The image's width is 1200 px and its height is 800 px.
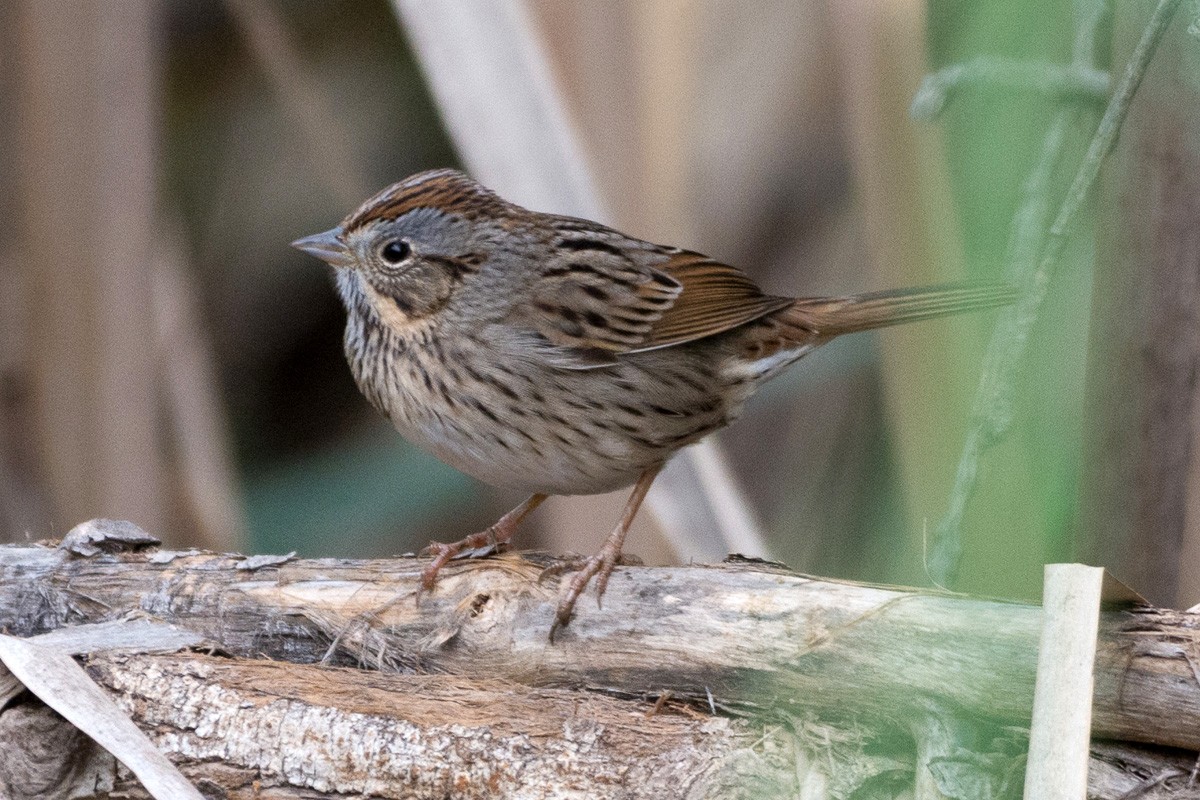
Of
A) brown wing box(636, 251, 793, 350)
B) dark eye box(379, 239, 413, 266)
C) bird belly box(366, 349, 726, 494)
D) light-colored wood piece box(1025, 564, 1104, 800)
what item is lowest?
light-colored wood piece box(1025, 564, 1104, 800)

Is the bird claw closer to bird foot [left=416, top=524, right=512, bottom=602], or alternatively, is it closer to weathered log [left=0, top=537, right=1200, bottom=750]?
weathered log [left=0, top=537, right=1200, bottom=750]

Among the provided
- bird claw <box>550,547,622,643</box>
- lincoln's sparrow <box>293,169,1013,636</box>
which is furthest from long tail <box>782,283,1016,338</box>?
bird claw <box>550,547,622,643</box>

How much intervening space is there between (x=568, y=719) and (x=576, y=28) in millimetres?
1632

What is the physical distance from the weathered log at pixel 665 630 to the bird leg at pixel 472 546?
0.02 metres

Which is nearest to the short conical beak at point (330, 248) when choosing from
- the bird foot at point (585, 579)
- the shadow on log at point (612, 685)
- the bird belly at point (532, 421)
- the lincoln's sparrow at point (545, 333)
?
the lincoln's sparrow at point (545, 333)

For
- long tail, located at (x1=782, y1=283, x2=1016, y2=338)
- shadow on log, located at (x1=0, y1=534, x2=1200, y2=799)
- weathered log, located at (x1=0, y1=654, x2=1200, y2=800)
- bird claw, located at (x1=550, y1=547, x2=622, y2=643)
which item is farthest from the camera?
long tail, located at (x1=782, y1=283, x2=1016, y2=338)

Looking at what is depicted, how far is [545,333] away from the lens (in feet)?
7.95

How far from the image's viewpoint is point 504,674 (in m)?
1.87

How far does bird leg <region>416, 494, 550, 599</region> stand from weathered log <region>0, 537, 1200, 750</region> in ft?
0.08

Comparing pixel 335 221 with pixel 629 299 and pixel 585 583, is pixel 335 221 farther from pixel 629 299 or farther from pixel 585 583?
pixel 585 583

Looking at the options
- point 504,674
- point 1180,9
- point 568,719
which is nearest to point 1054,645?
point 568,719

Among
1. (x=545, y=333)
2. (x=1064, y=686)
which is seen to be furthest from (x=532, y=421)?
(x=1064, y=686)

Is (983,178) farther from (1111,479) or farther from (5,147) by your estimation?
(5,147)

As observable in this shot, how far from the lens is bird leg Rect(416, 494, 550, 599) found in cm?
203
